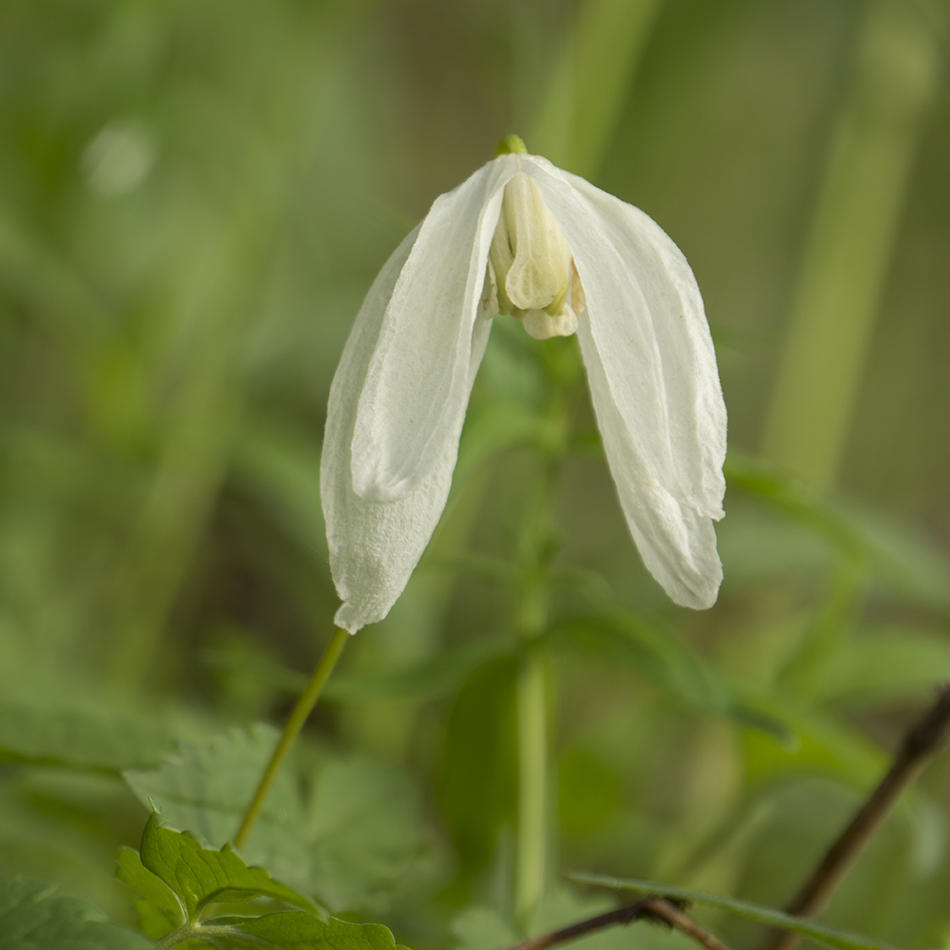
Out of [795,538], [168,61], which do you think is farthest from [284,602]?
[795,538]

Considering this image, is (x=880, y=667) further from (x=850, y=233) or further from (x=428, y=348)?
(x=850, y=233)

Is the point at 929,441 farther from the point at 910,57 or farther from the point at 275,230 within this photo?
the point at 275,230

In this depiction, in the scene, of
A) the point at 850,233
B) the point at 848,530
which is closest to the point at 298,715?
the point at 848,530

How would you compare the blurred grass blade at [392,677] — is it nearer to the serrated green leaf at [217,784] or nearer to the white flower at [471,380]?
the serrated green leaf at [217,784]

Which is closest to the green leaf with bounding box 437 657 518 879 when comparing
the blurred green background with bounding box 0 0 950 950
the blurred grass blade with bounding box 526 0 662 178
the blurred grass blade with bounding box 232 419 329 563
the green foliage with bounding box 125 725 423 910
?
the blurred green background with bounding box 0 0 950 950

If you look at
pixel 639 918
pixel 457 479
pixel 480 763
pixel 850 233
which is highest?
pixel 850 233
